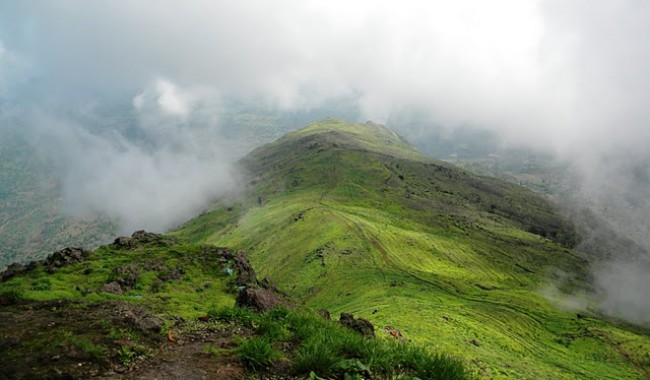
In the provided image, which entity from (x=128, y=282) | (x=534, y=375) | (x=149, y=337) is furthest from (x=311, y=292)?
(x=149, y=337)

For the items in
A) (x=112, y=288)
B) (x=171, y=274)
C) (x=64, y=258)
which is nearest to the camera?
(x=112, y=288)

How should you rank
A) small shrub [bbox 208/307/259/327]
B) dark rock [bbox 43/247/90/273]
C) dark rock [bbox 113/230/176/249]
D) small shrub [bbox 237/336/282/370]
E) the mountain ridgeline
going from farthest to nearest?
dark rock [bbox 113/230/176/249] < dark rock [bbox 43/247/90/273] < small shrub [bbox 208/307/259/327] < small shrub [bbox 237/336/282/370] < the mountain ridgeline

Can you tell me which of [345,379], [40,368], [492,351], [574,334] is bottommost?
[40,368]

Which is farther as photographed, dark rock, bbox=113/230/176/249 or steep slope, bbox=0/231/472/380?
dark rock, bbox=113/230/176/249

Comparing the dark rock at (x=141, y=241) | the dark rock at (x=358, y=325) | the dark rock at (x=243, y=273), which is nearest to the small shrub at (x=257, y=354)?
the dark rock at (x=358, y=325)

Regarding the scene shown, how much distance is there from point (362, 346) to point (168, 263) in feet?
130

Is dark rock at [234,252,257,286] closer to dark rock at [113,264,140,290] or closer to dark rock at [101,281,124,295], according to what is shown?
dark rock at [113,264,140,290]

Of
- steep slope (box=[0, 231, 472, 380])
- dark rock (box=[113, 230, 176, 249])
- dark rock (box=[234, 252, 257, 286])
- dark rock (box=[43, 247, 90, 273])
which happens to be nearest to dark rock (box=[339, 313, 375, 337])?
steep slope (box=[0, 231, 472, 380])

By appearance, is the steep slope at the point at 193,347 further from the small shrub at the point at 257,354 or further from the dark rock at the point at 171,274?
the dark rock at the point at 171,274

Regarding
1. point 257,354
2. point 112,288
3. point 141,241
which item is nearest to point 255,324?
point 257,354

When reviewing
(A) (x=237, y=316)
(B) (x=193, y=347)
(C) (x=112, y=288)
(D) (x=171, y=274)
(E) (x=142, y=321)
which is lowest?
(B) (x=193, y=347)

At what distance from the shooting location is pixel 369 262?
14438 centimetres

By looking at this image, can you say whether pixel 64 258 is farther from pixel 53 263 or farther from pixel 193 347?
pixel 193 347

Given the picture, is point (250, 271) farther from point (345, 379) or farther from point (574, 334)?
point (574, 334)
